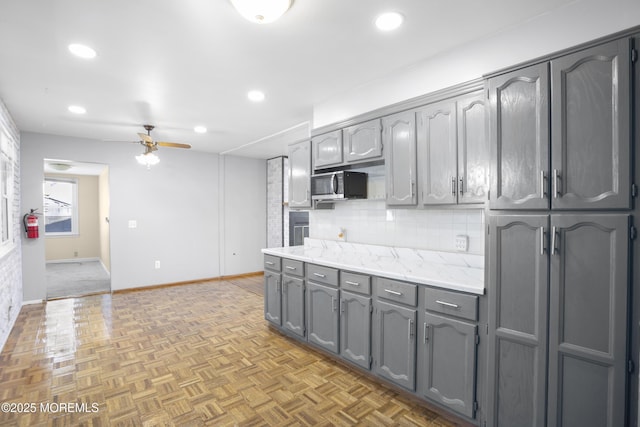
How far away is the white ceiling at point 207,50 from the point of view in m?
1.92

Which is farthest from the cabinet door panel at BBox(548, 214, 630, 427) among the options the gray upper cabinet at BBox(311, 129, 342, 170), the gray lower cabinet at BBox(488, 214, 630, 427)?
the gray upper cabinet at BBox(311, 129, 342, 170)

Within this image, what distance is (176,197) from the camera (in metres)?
5.97

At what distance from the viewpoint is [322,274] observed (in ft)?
9.48

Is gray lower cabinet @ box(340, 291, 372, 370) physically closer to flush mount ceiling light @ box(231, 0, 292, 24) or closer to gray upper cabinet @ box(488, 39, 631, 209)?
gray upper cabinet @ box(488, 39, 631, 209)

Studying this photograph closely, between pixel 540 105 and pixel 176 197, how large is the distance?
18.9ft

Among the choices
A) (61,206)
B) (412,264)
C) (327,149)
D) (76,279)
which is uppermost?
(327,149)

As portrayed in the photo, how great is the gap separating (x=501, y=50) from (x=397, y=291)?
181 centimetres

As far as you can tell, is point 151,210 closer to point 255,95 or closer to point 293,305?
point 255,95

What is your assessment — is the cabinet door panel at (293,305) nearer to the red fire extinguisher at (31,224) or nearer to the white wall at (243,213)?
the white wall at (243,213)

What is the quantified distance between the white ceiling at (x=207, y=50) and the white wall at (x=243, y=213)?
2720 millimetres

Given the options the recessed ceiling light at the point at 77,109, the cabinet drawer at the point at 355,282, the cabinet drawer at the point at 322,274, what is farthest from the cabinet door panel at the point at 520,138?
the recessed ceiling light at the point at 77,109

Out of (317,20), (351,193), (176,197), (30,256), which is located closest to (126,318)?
(30,256)

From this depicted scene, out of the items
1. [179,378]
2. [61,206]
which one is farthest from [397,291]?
[61,206]

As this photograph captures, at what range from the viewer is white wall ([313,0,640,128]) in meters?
1.79
